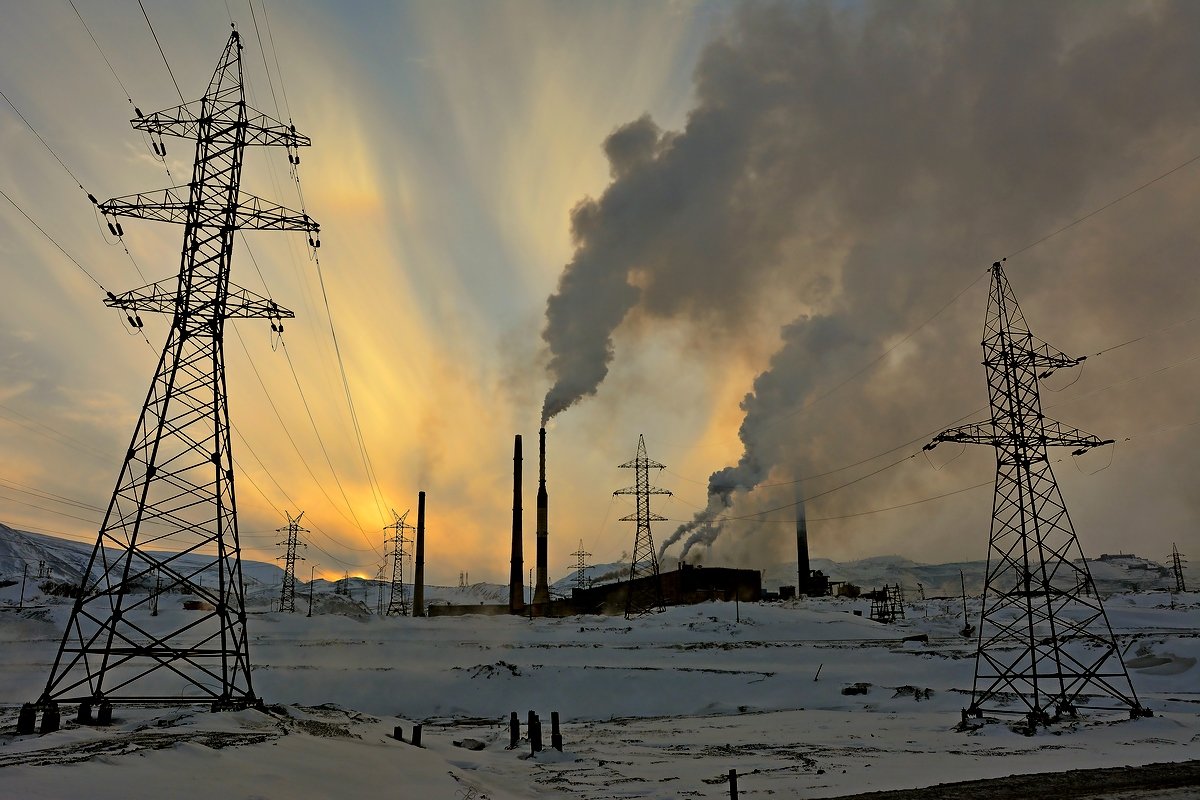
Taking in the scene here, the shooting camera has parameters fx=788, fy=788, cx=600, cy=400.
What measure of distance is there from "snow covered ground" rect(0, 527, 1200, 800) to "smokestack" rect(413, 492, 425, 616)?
20.9 metres

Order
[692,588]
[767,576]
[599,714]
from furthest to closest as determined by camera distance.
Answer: [767,576], [692,588], [599,714]

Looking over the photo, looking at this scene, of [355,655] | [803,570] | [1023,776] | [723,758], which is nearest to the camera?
[1023,776]

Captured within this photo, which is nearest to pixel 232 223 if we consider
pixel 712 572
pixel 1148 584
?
pixel 712 572

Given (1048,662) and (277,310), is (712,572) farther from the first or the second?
(277,310)

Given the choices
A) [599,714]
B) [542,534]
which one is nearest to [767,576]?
[542,534]

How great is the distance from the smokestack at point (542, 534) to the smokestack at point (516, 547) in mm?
1859

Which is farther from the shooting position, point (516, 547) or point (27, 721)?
point (516, 547)

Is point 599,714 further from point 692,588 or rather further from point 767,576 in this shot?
point 767,576

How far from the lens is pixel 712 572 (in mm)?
74750

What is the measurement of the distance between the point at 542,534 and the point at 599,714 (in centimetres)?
4790

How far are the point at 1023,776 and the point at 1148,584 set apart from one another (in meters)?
142

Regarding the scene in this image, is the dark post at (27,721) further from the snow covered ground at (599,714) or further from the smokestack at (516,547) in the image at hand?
the smokestack at (516,547)

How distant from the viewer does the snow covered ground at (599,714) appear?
581 inches

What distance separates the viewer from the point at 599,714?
1357 inches
